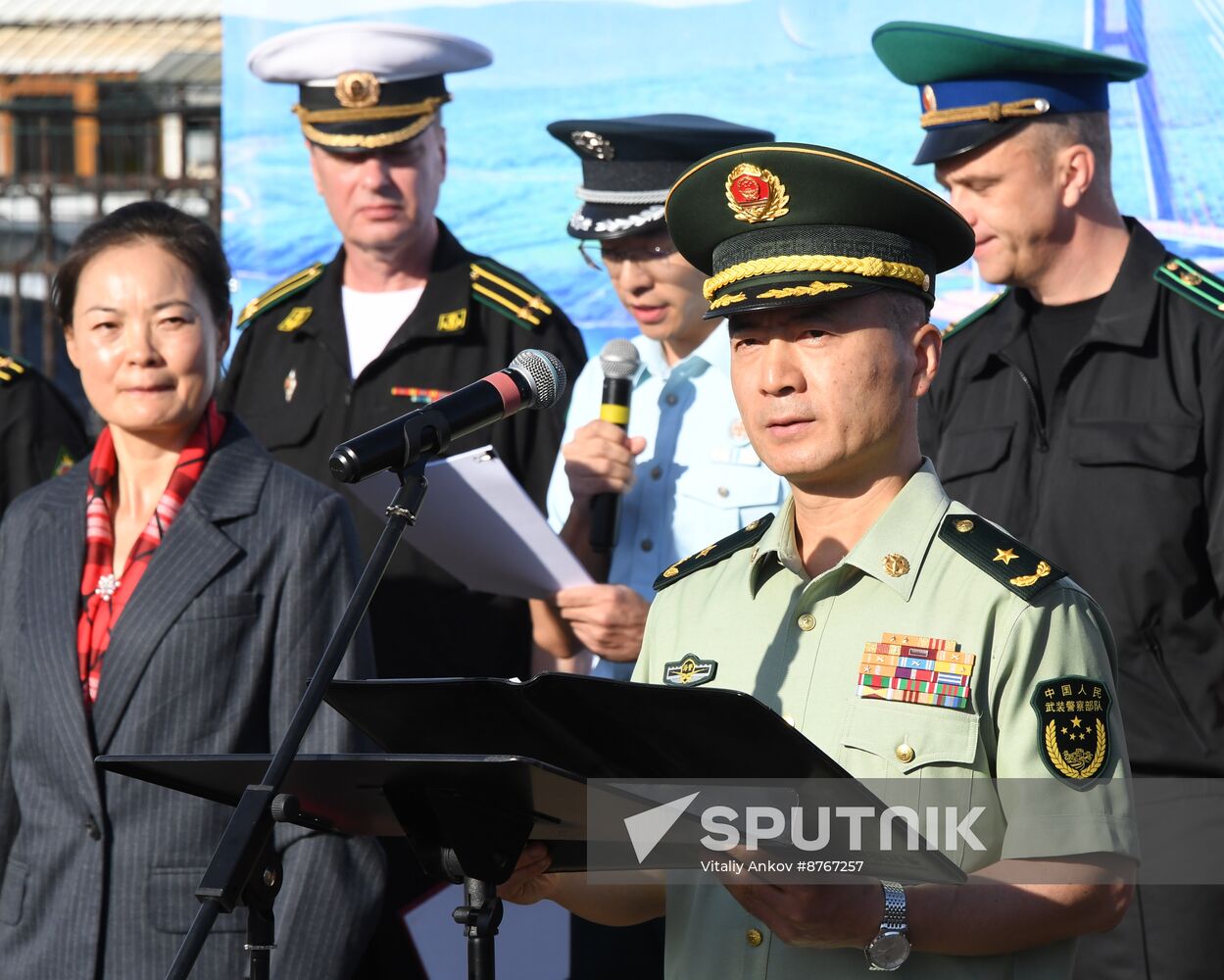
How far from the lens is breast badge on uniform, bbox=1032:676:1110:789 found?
6.73 ft

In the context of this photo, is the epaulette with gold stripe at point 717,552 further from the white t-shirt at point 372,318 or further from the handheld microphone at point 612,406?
the white t-shirt at point 372,318

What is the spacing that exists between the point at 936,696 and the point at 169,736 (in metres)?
1.51

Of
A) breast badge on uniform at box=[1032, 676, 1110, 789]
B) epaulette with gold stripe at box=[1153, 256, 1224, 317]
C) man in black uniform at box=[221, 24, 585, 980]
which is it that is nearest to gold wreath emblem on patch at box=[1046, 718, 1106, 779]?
breast badge on uniform at box=[1032, 676, 1110, 789]

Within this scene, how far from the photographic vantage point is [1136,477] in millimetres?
3535

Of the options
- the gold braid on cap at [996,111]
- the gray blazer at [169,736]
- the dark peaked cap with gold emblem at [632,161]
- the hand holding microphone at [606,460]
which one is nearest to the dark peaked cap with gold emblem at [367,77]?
the dark peaked cap with gold emblem at [632,161]

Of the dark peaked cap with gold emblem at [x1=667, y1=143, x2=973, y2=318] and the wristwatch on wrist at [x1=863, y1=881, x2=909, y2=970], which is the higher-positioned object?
the dark peaked cap with gold emblem at [x1=667, y1=143, x2=973, y2=318]

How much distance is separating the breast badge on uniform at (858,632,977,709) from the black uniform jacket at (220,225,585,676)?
1941 millimetres

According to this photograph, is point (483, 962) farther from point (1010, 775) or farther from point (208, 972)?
point (208, 972)

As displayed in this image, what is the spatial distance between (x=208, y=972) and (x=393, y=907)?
3.71 feet

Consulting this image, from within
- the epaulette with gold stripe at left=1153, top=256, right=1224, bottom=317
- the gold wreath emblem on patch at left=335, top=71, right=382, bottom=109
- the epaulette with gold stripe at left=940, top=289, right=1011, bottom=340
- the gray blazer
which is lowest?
the gray blazer

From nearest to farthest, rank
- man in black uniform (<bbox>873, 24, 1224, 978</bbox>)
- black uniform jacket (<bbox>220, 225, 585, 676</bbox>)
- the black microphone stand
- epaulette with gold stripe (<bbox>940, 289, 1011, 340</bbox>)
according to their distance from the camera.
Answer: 1. the black microphone stand
2. man in black uniform (<bbox>873, 24, 1224, 978</bbox>)
3. epaulette with gold stripe (<bbox>940, 289, 1011, 340</bbox>)
4. black uniform jacket (<bbox>220, 225, 585, 676</bbox>)

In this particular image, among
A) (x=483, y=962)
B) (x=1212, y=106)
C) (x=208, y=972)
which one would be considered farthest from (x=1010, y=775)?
(x=1212, y=106)

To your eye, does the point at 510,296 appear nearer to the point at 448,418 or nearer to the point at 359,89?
the point at 359,89

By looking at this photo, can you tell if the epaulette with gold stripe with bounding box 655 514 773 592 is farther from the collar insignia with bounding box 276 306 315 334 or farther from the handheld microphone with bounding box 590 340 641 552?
the collar insignia with bounding box 276 306 315 334
